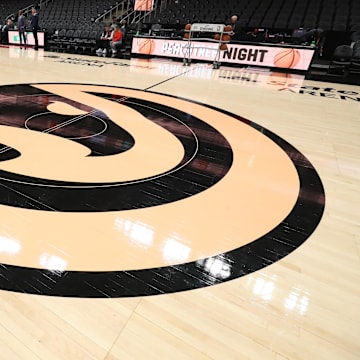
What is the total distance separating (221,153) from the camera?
83.5 inches

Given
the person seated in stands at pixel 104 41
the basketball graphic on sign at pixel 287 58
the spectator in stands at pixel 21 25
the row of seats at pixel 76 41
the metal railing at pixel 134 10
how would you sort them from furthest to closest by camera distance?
the metal railing at pixel 134 10
the row of seats at pixel 76 41
the person seated in stands at pixel 104 41
the spectator in stands at pixel 21 25
the basketball graphic on sign at pixel 287 58

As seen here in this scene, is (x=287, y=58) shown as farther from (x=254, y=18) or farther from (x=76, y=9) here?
(x=76, y=9)

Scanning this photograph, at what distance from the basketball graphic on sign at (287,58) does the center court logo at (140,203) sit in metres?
5.77

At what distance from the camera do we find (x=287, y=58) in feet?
24.1

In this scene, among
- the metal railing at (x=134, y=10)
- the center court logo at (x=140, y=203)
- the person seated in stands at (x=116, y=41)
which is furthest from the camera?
the metal railing at (x=134, y=10)

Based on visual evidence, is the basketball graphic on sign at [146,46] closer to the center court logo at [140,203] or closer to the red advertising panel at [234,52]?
the red advertising panel at [234,52]

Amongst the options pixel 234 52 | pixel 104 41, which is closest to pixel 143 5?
pixel 104 41

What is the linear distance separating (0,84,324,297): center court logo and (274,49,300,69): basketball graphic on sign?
18.9 feet

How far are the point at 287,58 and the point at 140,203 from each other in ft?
24.4

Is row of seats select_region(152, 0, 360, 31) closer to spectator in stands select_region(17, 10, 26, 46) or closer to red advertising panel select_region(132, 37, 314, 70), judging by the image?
red advertising panel select_region(132, 37, 314, 70)

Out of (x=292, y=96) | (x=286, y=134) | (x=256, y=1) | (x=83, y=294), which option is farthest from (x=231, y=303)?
(x=256, y=1)

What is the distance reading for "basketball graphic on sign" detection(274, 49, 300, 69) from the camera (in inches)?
286

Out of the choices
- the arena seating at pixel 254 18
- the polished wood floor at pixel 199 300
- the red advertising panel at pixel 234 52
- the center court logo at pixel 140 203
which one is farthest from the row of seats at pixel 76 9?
the polished wood floor at pixel 199 300

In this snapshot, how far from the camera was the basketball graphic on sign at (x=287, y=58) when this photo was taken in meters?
7.26
